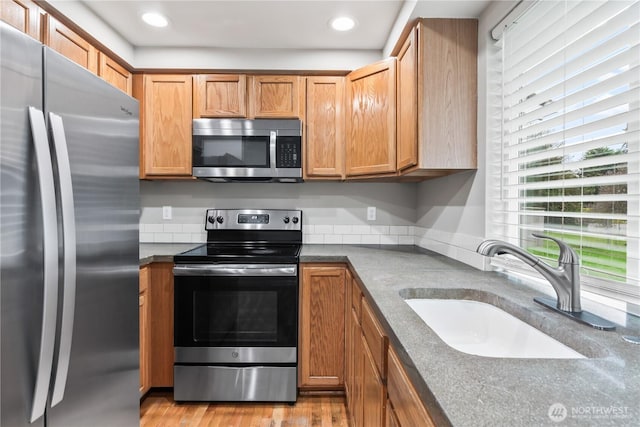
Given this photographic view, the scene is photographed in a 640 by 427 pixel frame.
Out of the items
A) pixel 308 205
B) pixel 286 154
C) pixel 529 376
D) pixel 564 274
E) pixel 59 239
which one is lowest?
pixel 529 376

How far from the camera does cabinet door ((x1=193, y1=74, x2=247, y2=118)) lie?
238 cm

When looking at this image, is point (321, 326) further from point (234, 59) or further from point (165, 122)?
point (234, 59)

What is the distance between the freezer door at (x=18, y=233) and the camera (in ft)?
2.55

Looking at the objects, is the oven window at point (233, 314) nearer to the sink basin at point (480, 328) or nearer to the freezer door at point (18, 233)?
the sink basin at point (480, 328)

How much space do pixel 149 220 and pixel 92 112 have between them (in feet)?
5.98

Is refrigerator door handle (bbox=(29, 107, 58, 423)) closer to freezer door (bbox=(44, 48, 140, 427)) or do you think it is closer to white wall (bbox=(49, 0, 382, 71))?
freezer door (bbox=(44, 48, 140, 427))

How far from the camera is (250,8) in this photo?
196cm

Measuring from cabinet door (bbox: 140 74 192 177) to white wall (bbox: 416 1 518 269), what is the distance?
5.71 feet

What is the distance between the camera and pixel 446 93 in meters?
1.75

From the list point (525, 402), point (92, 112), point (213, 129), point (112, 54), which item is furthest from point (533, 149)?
point (112, 54)

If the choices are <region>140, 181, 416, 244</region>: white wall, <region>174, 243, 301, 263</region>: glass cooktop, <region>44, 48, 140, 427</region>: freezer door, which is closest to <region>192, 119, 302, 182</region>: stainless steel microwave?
<region>140, 181, 416, 244</region>: white wall

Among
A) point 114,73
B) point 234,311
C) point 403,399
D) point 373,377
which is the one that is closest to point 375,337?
point 373,377

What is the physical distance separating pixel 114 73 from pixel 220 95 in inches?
26.3

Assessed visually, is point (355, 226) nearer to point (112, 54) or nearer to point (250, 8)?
point (250, 8)
